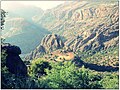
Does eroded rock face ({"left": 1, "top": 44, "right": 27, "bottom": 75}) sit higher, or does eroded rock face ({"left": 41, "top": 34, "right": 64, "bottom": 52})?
→ eroded rock face ({"left": 1, "top": 44, "right": 27, "bottom": 75})

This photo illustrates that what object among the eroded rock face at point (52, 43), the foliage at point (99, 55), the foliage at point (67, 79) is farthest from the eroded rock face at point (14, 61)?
the eroded rock face at point (52, 43)

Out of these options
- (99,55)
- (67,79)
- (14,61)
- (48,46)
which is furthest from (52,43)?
(67,79)

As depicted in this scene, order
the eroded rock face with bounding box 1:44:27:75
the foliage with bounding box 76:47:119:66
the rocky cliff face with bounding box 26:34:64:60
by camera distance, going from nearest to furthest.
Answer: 1. the eroded rock face with bounding box 1:44:27:75
2. the foliage with bounding box 76:47:119:66
3. the rocky cliff face with bounding box 26:34:64:60

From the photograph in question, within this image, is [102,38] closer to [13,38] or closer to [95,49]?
[95,49]

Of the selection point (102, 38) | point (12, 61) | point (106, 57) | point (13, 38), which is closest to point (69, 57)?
point (106, 57)

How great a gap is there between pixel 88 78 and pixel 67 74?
204 centimetres

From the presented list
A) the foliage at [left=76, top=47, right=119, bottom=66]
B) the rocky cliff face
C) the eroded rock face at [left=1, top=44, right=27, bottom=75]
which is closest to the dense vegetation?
the eroded rock face at [left=1, top=44, right=27, bottom=75]

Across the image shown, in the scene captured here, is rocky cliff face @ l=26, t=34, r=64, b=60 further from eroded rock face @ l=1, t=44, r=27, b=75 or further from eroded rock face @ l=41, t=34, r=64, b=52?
eroded rock face @ l=1, t=44, r=27, b=75

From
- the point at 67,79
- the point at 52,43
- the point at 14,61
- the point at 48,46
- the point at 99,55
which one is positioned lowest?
the point at 99,55

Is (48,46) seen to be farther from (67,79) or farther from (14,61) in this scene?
(67,79)

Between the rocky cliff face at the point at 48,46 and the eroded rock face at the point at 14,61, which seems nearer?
the eroded rock face at the point at 14,61

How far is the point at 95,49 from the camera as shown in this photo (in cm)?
14512

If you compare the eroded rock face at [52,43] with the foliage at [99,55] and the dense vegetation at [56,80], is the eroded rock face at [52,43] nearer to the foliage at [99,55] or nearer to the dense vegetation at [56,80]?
the foliage at [99,55]

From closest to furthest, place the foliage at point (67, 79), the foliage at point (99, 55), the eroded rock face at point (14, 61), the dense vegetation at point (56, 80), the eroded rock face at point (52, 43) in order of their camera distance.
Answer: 1. the dense vegetation at point (56, 80)
2. the foliage at point (67, 79)
3. the eroded rock face at point (14, 61)
4. the foliage at point (99, 55)
5. the eroded rock face at point (52, 43)
